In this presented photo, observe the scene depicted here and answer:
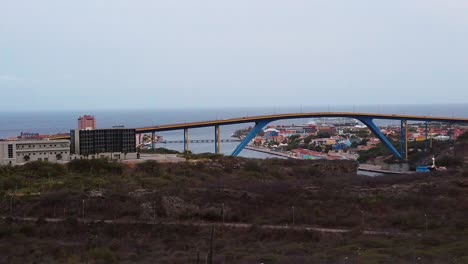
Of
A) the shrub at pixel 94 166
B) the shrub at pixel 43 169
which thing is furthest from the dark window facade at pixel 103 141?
the shrub at pixel 43 169

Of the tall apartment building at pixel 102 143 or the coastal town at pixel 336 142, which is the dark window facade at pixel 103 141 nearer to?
the tall apartment building at pixel 102 143

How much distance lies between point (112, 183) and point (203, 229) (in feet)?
30.1

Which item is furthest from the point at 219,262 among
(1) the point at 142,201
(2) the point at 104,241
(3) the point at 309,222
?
(1) the point at 142,201

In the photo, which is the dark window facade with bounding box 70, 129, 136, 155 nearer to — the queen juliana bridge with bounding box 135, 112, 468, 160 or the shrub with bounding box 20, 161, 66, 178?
the queen juliana bridge with bounding box 135, 112, 468, 160

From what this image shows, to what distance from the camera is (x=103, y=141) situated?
115ft

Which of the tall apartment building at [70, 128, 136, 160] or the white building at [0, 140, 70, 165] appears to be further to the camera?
the tall apartment building at [70, 128, 136, 160]

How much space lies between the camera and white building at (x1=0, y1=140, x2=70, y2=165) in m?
32.6

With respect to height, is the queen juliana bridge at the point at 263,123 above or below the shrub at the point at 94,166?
above

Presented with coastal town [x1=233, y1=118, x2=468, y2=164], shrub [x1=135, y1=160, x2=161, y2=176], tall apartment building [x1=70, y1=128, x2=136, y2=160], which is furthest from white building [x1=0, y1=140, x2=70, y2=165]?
coastal town [x1=233, y1=118, x2=468, y2=164]

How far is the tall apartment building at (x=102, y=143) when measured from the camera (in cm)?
3469

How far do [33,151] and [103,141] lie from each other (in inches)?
165

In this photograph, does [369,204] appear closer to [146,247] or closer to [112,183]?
[146,247]

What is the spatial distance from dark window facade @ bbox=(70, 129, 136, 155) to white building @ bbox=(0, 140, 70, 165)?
128 cm

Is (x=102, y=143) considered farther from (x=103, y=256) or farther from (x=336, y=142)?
(x=336, y=142)
